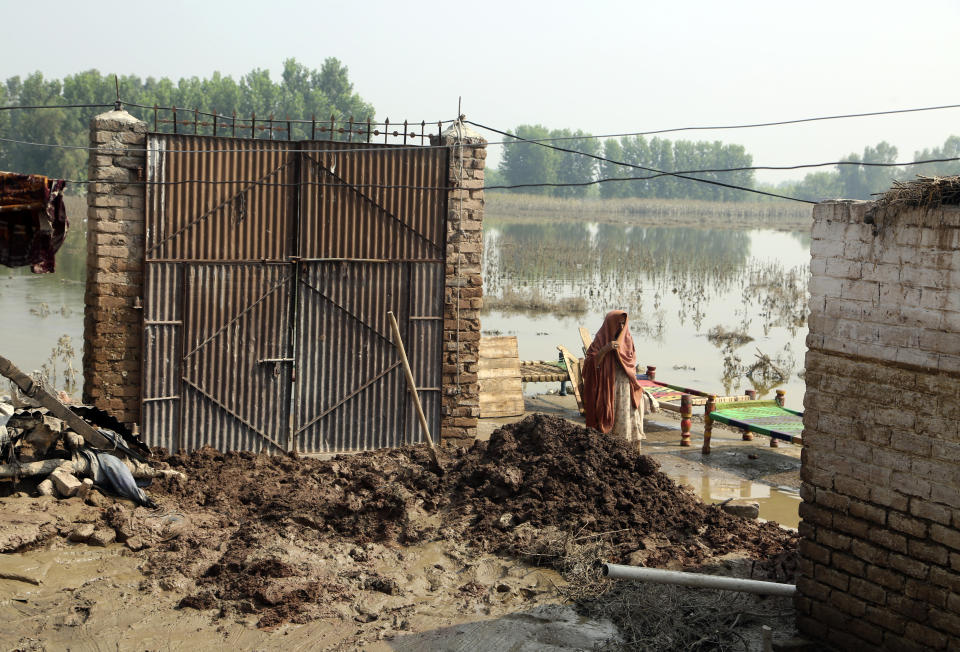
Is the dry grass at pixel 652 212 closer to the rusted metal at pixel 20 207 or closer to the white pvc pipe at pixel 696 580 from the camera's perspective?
the rusted metal at pixel 20 207

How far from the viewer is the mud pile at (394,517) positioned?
→ 286 inches

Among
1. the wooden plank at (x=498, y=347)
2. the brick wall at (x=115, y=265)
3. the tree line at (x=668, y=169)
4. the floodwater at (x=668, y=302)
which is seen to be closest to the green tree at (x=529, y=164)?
the tree line at (x=668, y=169)

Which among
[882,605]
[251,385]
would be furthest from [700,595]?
[251,385]

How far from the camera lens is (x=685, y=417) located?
40.5ft

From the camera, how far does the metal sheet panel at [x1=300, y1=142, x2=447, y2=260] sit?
10453mm

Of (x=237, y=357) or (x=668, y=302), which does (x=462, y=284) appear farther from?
(x=668, y=302)

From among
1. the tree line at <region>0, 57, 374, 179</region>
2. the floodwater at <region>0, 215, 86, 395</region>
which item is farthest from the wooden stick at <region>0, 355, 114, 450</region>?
the tree line at <region>0, 57, 374, 179</region>

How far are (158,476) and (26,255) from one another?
256 cm

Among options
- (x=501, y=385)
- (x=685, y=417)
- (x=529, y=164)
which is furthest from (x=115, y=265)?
(x=529, y=164)

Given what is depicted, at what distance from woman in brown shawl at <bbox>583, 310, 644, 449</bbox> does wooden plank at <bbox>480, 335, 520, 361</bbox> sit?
304 centimetres

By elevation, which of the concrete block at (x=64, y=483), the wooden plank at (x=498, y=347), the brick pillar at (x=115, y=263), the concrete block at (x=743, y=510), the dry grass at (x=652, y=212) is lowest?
the concrete block at (x=743, y=510)

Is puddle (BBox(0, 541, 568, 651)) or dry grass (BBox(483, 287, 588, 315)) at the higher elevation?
dry grass (BBox(483, 287, 588, 315))

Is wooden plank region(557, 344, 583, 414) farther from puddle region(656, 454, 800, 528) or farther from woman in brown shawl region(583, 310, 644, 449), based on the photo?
woman in brown shawl region(583, 310, 644, 449)

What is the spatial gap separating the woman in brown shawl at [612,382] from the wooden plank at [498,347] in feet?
9.98
